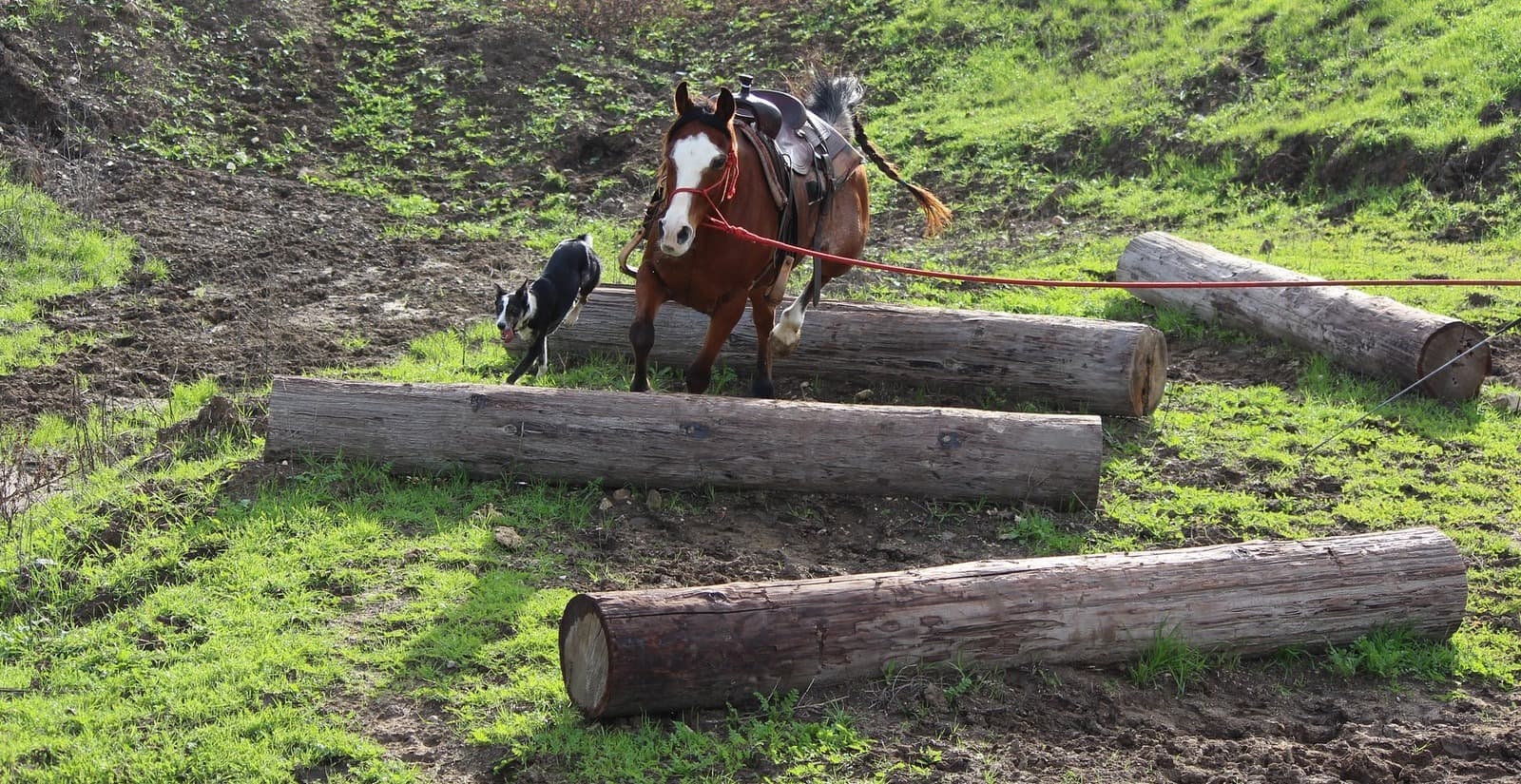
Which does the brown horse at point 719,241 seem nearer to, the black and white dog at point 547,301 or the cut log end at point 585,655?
the black and white dog at point 547,301

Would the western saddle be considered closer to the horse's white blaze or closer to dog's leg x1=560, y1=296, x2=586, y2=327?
the horse's white blaze

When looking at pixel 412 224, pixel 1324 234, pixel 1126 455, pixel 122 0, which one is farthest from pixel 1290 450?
pixel 122 0

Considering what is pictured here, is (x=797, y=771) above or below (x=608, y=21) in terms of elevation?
below

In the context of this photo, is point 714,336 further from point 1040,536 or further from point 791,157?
point 1040,536

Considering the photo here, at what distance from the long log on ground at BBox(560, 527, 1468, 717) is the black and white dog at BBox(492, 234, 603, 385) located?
2.81m

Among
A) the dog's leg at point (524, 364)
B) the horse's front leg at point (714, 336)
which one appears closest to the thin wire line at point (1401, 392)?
the horse's front leg at point (714, 336)

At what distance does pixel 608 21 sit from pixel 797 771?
14.2 m

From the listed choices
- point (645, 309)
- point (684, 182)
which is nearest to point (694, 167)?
point (684, 182)

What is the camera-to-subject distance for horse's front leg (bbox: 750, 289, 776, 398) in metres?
7.27

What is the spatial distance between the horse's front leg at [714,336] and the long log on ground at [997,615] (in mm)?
2387

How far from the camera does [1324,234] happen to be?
35.2ft

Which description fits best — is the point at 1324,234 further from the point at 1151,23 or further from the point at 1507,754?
the point at 1507,754

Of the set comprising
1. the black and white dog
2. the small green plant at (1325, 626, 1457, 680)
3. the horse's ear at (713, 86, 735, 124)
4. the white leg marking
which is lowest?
the small green plant at (1325, 626, 1457, 680)

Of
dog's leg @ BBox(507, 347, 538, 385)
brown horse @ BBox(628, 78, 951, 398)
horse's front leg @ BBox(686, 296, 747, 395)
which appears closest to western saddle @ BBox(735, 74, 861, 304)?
brown horse @ BBox(628, 78, 951, 398)
